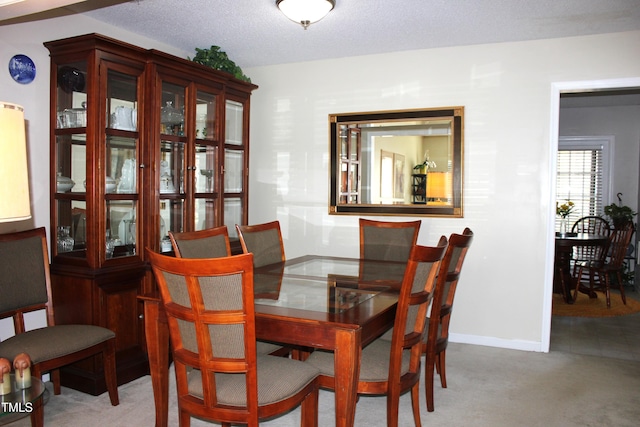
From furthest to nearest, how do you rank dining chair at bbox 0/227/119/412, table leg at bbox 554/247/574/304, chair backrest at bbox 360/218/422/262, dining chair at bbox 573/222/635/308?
table leg at bbox 554/247/574/304 → dining chair at bbox 573/222/635/308 → chair backrest at bbox 360/218/422/262 → dining chair at bbox 0/227/119/412

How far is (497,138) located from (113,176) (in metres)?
2.86

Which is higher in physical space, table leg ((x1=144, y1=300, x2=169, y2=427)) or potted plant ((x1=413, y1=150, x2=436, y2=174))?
potted plant ((x1=413, y1=150, x2=436, y2=174))

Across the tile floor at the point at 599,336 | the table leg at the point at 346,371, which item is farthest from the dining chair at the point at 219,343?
the tile floor at the point at 599,336

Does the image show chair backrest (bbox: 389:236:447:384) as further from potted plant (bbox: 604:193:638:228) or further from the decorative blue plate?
potted plant (bbox: 604:193:638:228)

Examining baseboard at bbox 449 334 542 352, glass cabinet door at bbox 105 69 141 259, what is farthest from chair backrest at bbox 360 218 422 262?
glass cabinet door at bbox 105 69 141 259

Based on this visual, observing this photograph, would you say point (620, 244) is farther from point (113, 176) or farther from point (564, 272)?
point (113, 176)

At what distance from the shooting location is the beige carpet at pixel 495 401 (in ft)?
8.91

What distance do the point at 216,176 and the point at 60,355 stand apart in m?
1.89

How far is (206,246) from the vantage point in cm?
282

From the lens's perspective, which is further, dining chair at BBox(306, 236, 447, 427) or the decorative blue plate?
the decorative blue plate

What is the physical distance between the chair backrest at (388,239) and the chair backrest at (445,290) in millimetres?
735

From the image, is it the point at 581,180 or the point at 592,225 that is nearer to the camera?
Answer: the point at 592,225

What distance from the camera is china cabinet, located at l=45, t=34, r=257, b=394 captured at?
10.1 ft

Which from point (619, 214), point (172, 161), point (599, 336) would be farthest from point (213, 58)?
point (619, 214)
